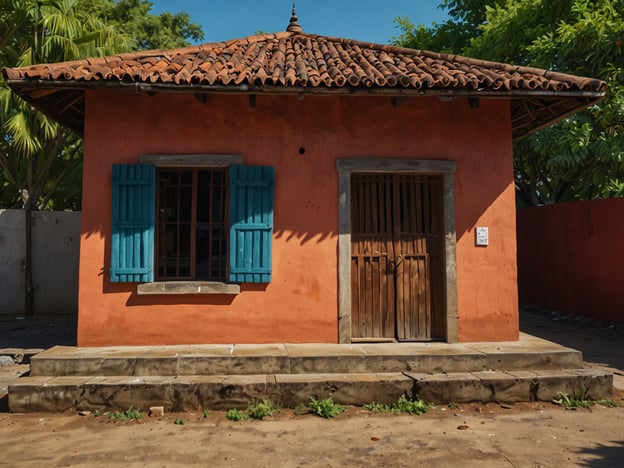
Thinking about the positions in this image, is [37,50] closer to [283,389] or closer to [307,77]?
[307,77]

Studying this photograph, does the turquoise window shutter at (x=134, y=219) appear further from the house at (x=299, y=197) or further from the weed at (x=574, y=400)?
the weed at (x=574, y=400)

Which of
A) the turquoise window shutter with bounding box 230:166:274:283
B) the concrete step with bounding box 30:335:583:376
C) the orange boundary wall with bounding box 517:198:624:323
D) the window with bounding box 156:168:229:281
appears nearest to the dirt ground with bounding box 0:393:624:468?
the concrete step with bounding box 30:335:583:376

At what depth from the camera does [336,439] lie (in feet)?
13.0

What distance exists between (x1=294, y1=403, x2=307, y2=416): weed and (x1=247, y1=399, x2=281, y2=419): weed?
19cm

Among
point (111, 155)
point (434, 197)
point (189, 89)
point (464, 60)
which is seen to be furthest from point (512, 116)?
point (111, 155)

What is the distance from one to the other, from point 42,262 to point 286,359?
263 inches

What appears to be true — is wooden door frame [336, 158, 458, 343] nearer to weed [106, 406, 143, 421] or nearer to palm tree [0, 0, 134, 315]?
weed [106, 406, 143, 421]

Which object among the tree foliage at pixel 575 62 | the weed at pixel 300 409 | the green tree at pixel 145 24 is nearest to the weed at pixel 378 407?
the weed at pixel 300 409

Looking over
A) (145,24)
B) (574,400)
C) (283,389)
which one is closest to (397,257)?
(283,389)

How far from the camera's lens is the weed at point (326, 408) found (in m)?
4.45

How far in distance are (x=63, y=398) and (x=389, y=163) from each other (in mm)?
4646

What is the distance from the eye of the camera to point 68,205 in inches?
530

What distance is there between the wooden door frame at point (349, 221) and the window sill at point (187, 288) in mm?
1398

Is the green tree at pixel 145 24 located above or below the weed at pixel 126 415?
above
